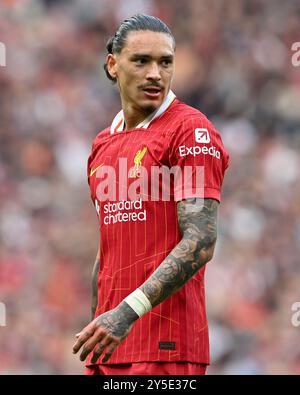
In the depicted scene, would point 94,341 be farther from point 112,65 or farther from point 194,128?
point 112,65

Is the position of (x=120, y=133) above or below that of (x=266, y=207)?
below

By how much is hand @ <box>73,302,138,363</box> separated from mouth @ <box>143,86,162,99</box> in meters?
0.96

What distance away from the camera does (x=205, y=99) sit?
9.18m

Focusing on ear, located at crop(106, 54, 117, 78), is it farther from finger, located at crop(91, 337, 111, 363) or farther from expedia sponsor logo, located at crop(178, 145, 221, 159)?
finger, located at crop(91, 337, 111, 363)

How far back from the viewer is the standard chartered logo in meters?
3.80

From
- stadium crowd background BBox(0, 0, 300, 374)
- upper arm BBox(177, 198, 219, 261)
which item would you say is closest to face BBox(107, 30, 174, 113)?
upper arm BBox(177, 198, 219, 261)

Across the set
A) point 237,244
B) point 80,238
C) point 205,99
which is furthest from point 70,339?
point 205,99

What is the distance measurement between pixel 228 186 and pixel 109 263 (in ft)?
16.0

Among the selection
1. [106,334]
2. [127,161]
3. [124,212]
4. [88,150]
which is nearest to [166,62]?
[127,161]

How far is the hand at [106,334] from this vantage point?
341 centimetres

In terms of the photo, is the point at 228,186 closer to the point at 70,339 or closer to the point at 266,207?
the point at 266,207

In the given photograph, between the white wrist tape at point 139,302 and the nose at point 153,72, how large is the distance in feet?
2.98

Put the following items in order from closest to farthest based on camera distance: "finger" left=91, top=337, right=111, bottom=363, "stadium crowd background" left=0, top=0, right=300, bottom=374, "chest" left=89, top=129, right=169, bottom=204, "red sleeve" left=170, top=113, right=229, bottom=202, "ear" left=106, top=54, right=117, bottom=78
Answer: "finger" left=91, top=337, right=111, bottom=363 → "red sleeve" left=170, top=113, right=229, bottom=202 → "chest" left=89, top=129, right=169, bottom=204 → "ear" left=106, top=54, right=117, bottom=78 → "stadium crowd background" left=0, top=0, right=300, bottom=374

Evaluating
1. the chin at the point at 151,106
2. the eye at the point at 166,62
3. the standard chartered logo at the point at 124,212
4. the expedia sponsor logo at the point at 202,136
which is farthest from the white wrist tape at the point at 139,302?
the eye at the point at 166,62
